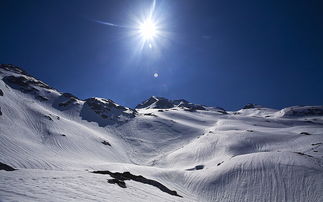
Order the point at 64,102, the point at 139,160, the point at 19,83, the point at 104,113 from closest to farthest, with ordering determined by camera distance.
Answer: the point at 139,160
the point at 64,102
the point at 19,83
the point at 104,113

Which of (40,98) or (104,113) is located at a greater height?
(104,113)

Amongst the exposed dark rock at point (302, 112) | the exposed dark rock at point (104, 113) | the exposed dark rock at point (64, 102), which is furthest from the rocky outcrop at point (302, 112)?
the exposed dark rock at point (64, 102)

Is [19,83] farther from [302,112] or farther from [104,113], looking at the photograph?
[302,112]

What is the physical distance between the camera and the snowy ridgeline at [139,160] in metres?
14.4

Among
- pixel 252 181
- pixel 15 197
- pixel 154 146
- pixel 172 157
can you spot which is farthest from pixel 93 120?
pixel 15 197

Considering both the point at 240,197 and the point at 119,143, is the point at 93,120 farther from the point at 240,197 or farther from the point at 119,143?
the point at 240,197

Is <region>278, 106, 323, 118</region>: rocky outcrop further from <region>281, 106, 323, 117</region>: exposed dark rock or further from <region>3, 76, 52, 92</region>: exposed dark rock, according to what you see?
<region>3, 76, 52, 92</region>: exposed dark rock

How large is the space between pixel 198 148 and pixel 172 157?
7.45 m

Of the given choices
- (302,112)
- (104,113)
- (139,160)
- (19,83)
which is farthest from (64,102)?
(302,112)

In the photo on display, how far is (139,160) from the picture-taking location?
50938mm

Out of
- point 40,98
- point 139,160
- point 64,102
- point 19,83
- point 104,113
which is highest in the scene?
point 19,83

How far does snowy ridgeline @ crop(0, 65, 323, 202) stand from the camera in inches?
565

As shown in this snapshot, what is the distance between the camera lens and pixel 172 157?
49.2 metres

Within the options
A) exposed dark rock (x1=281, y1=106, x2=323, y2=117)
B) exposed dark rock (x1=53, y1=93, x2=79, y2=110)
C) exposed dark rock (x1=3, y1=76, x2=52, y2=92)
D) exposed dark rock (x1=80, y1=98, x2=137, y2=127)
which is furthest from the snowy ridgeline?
exposed dark rock (x1=281, y1=106, x2=323, y2=117)
